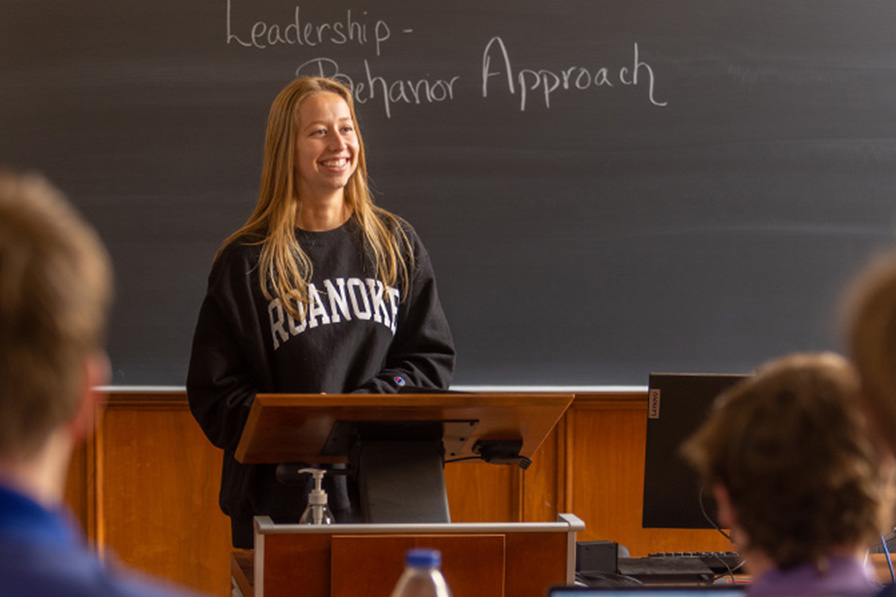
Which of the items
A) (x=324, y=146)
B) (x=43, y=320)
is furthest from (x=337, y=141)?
(x=43, y=320)

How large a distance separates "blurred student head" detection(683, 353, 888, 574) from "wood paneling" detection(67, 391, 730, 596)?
2762 millimetres

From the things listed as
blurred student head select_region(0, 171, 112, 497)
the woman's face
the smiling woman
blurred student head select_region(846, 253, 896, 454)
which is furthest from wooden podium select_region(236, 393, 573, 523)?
blurred student head select_region(0, 171, 112, 497)

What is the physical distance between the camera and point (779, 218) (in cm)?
393

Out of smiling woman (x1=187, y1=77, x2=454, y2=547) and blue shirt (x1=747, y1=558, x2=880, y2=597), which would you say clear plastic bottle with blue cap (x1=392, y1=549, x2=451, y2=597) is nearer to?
blue shirt (x1=747, y1=558, x2=880, y2=597)

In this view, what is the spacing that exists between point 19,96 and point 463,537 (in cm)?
239

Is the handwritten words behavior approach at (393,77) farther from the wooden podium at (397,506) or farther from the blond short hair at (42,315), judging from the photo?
the blond short hair at (42,315)

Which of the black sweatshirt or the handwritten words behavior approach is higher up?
the handwritten words behavior approach

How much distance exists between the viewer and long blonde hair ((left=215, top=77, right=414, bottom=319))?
2770 mm

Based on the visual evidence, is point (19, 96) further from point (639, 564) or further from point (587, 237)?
point (639, 564)

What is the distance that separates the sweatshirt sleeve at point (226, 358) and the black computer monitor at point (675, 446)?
2.87ft

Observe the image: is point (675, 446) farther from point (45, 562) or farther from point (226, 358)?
point (45, 562)

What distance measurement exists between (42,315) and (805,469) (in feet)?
2.30

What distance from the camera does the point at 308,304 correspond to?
2.77 meters

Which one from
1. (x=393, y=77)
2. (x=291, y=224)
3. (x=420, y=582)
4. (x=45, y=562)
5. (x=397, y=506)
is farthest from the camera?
(x=393, y=77)
